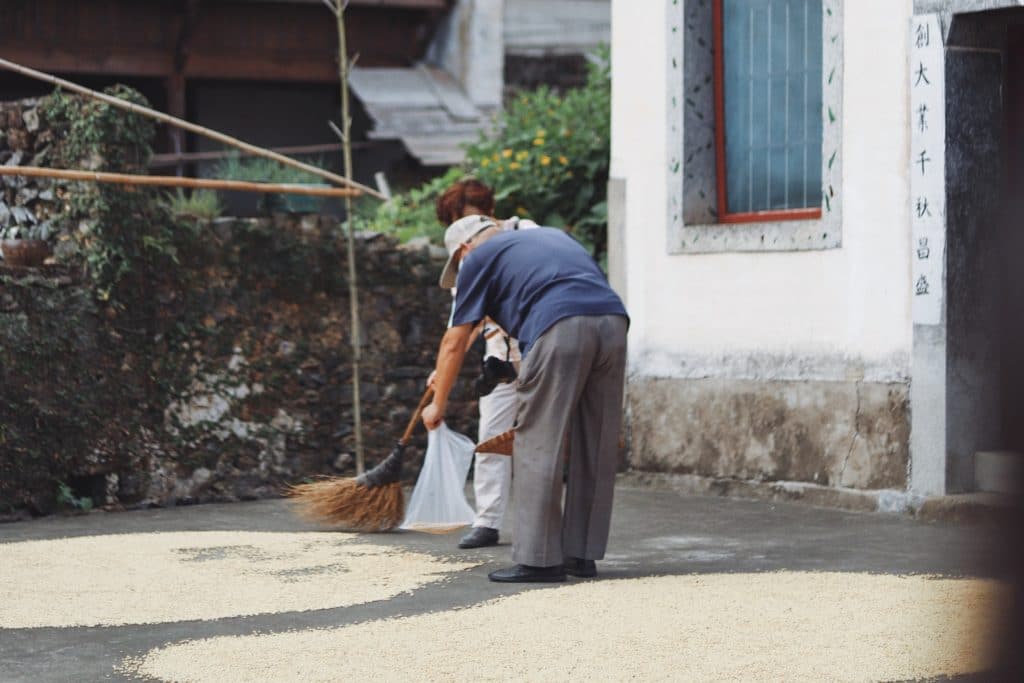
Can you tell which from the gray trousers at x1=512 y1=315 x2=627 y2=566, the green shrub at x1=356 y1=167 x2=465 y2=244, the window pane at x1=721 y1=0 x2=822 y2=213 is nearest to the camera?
the gray trousers at x1=512 y1=315 x2=627 y2=566

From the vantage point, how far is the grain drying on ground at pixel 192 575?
5434mm

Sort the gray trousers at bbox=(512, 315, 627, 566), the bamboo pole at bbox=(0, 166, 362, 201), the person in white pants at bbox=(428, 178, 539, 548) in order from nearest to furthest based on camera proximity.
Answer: the gray trousers at bbox=(512, 315, 627, 566) < the person in white pants at bbox=(428, 178, 539, 548) < the bamboo pole at bbox=(0, 166, 362, 201)

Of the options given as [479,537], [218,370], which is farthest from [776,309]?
[218,370]

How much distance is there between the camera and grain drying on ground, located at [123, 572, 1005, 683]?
4.34 m

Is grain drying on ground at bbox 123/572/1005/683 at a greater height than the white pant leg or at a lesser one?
lesser

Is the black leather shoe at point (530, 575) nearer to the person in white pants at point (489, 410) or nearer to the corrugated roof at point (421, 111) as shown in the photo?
the person in white pants at point (489, 410)

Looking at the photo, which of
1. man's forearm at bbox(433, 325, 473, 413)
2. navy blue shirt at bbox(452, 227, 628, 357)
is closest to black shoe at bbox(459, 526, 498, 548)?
man's forearm at bbox(433, 325, 473, 413)

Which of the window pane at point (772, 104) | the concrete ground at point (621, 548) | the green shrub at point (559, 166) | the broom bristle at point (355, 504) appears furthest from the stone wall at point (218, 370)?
the window pane at point (772, 104)

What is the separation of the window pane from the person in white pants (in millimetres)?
2289

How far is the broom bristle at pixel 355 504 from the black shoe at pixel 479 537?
47cm

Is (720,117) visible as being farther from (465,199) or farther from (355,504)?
(355,504)

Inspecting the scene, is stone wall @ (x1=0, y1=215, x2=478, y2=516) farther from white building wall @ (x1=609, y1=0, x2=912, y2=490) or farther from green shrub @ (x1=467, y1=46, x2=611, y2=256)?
green shrub @ (x1=467, y1=46, x2=611, y2=256)

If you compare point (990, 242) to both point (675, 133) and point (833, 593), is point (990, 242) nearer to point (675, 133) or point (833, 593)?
point (675, 133)

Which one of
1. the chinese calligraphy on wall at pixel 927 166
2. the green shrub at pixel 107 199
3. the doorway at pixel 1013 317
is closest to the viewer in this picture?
the doorway at pixel 1013 317
